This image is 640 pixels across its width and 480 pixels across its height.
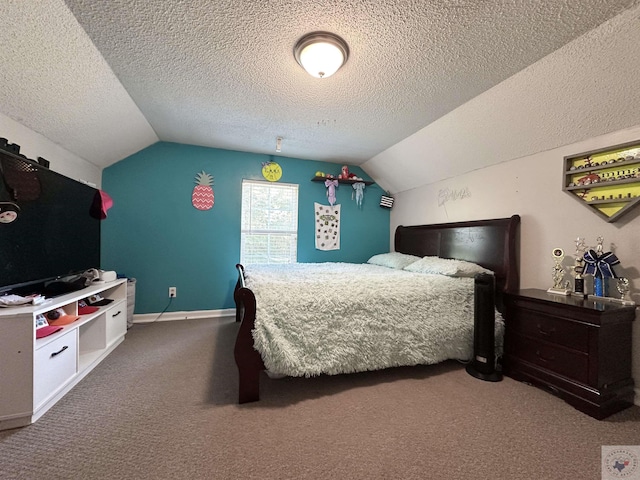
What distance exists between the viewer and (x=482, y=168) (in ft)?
9.23

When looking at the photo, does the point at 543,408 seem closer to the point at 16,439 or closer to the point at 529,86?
the point at 529,86

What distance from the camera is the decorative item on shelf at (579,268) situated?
192 cm

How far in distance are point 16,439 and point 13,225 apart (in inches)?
47.2

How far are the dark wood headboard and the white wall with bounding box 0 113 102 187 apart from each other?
402 cm

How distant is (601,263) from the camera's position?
5.88 ft

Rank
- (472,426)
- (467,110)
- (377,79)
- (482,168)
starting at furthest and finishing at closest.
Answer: (482,168)
(467,110)
(377,79)
(472,426)

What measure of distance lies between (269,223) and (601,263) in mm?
3372

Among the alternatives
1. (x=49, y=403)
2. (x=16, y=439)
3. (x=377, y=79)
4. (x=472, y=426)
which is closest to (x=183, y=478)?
(x=16, y=439)

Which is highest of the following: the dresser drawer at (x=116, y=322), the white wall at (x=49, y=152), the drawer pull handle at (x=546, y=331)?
the white wall at (x=49, y=152)

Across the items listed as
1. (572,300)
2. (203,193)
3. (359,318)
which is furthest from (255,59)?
(572,300)

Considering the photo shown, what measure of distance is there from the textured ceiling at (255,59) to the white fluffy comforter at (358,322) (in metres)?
1.58

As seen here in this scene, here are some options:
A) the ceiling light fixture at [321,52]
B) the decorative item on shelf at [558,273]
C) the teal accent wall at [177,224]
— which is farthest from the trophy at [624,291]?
the teal accent wall at [177,224]

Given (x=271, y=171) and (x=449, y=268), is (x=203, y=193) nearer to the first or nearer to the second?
(x=271, y=171)

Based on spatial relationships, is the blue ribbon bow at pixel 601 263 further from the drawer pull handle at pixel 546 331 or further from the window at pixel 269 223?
the window at pixel 269 223
